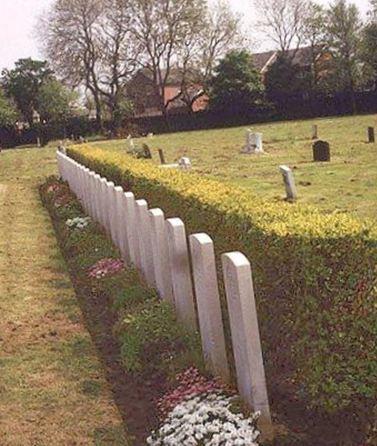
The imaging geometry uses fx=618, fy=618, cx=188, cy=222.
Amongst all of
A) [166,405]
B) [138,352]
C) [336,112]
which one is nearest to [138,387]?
[138,352]

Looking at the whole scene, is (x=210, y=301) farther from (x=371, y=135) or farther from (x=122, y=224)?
(x=371, y=135)

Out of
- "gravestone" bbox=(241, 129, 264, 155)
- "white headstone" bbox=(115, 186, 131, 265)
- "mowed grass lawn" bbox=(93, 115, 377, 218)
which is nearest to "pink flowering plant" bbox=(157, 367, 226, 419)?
"white headstone" bbox=(115, 186, 131, 265)

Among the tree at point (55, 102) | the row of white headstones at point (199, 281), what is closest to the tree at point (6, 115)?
the tree at point (55, 102)

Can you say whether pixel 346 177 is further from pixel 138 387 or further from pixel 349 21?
pixel 349 21

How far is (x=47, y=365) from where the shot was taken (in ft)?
18.6

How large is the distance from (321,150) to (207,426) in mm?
17551

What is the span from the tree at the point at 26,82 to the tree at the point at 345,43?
2911cm

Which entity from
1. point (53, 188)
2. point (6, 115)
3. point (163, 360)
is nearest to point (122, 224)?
point (163, 360)

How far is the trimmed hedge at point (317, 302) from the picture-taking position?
368cm

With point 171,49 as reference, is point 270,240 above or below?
below

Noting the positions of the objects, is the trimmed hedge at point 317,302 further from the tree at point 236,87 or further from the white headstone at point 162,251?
the tree at point 236,87

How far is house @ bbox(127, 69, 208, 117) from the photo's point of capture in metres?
67.0

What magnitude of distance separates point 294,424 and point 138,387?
1.46 m

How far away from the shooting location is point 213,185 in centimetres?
738
